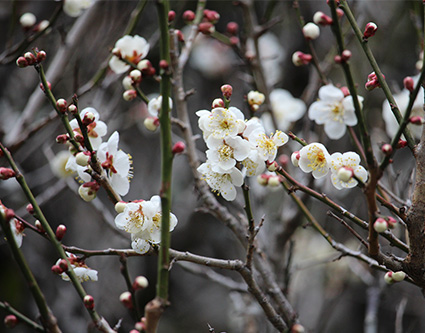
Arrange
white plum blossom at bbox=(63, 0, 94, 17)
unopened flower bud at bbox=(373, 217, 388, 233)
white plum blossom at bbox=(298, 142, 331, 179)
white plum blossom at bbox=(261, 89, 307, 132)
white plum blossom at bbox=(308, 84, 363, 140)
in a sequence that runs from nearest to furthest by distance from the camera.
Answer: unopened flower bud at bbox=(373, 217, 388, 233) → white plum blossom at bbox=(298, 142, 331, 179) → white plum blossom at bbox=(308, 84, 363, 140) → white plum blossom at bbox=(63, 0, 94, 17) → white plum blossom at bbox=(261, 89, 307, 132)

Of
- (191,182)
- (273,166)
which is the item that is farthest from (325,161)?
(191,182)

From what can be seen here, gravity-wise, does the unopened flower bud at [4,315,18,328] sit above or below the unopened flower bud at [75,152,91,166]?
below

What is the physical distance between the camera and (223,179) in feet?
4.83

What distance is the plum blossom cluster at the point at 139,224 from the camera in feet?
4.54

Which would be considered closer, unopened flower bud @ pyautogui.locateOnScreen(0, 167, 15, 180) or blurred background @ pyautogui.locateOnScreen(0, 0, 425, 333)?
unopened flower bud @ pyautogui.locateOnScreen(0, 167, 15, 180)

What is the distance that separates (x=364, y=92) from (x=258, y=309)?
2.29m

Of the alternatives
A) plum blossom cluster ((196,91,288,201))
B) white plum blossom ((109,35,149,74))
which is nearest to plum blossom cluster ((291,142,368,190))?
plum blossom cluster ((196,91,288,201))

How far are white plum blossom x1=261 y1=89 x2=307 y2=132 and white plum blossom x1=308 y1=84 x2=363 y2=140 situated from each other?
3.10 feet

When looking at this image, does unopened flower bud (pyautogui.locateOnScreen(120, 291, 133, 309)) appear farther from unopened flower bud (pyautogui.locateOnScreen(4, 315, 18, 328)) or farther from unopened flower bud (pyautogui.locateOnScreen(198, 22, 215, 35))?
unopened flower bud (pyautogui.locateOnScreen(198, 22, 215, 35))

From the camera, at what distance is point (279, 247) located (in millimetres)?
2912

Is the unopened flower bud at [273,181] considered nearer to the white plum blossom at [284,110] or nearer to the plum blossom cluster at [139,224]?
the plum blossom cluster at [139,224]

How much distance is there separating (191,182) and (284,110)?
197 centimetres

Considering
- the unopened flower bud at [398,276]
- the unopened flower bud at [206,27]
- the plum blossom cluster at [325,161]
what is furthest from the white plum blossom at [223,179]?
the unopened flower bud at [206,27]

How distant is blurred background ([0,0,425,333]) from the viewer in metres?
3.46
